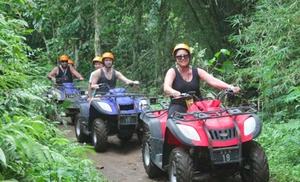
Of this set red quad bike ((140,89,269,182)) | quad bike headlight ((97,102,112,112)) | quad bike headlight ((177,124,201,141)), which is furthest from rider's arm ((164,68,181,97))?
quad bike headlight ((97,102,112,112))

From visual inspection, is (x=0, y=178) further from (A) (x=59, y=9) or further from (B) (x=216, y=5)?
(A) (x=59, y=9)

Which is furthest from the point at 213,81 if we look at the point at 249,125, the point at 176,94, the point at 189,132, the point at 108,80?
the point at 108,80

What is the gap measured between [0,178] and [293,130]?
485 centimetres

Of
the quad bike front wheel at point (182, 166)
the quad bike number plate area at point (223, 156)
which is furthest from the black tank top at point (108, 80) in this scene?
the quad bike number plate area at point (223, 156)

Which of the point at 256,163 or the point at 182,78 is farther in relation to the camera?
the point at 182,78

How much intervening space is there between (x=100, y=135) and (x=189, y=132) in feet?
11.7

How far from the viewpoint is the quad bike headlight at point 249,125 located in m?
5.00

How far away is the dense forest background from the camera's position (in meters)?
4.14

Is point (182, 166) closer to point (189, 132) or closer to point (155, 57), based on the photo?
point (189, 132)

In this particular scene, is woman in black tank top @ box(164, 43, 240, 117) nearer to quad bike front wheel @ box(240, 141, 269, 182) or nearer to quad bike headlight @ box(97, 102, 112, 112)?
quad bike front wheel @ box(240, 141, 269, 182)

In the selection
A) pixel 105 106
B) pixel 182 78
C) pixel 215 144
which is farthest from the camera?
pixel 105 106

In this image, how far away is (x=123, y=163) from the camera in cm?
760

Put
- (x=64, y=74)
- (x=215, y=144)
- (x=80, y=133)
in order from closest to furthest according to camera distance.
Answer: (x=215, y=144) → (x=80, y=133) → (x=64, y=74)

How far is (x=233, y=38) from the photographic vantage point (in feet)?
29.9
